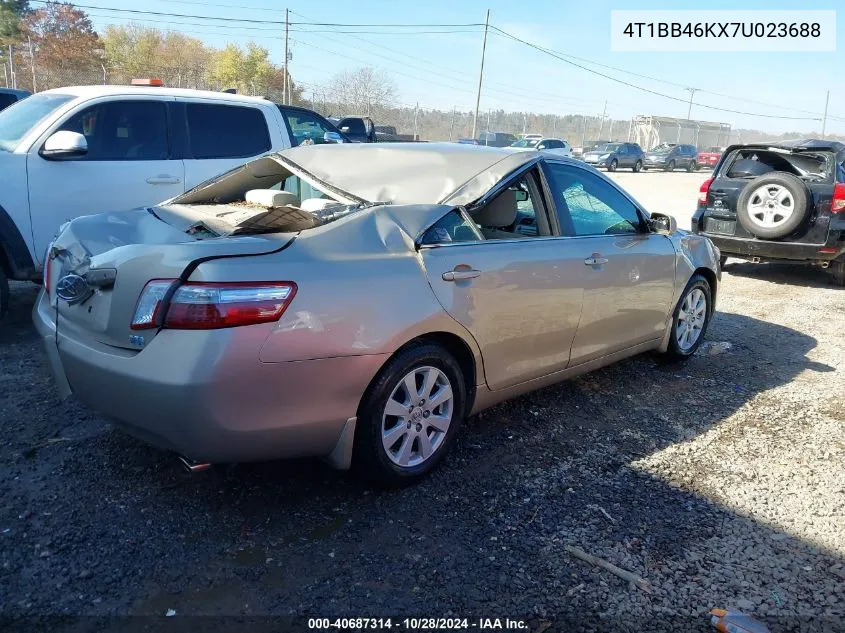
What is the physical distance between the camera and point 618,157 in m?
36.2

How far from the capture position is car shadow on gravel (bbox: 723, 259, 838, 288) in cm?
882

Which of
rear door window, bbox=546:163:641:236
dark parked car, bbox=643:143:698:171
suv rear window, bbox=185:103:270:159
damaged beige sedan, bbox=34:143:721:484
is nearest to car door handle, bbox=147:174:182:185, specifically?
suv rear window, bbox=185:103:270:159

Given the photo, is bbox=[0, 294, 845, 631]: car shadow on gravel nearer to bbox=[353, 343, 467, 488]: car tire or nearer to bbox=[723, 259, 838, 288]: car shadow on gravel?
bbox=[353, 343, 467, 488]: car tire

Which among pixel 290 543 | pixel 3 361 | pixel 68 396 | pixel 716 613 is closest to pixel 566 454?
pixel 716 613

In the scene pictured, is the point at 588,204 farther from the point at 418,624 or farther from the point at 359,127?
the point at 359,127

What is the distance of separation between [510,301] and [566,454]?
0.91m

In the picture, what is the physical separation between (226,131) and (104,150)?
1176 mm

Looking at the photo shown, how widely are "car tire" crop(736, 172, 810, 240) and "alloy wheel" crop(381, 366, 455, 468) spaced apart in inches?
249

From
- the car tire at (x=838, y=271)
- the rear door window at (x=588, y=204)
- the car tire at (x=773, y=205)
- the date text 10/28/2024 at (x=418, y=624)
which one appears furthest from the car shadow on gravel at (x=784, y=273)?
the date text 10/28/2024 at (x=418, y=624)

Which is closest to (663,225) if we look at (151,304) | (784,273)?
(151,304)

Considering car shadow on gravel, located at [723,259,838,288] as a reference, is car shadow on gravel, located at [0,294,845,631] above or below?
below

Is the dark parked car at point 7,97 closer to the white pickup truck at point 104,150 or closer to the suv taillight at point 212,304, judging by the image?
the white pickup truck at point 104,150

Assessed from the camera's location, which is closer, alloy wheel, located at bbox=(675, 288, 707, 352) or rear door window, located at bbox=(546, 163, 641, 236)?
rear door window, located at bbox=(546, 163, 641, 236)

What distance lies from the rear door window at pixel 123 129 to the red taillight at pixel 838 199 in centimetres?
727
